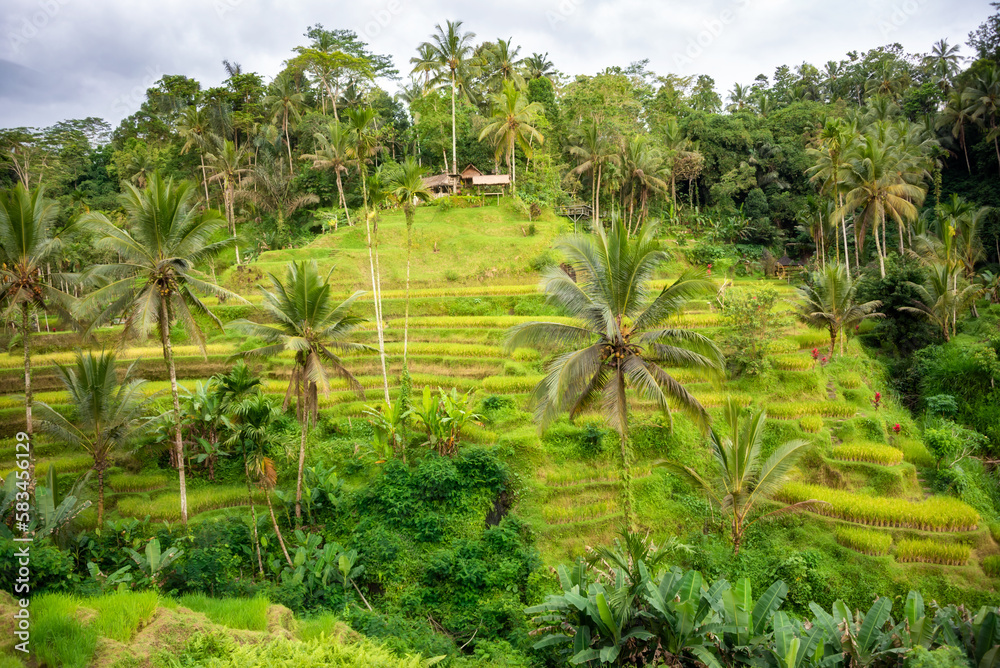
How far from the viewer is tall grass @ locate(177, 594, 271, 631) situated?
30.9 ft

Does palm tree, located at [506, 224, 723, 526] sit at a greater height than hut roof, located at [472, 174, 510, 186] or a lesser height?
lesser

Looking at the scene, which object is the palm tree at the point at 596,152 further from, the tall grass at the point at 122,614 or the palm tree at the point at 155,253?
the tall grass at the point at 122,614

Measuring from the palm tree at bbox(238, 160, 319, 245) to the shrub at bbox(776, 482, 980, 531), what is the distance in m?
35.6

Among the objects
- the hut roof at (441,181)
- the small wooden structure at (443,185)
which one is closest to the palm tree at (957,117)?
the small wooden structure at (443,185)

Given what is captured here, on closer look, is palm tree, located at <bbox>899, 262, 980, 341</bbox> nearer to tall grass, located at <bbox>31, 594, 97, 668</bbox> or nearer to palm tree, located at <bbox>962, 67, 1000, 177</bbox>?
palm tree, located at <bbox>962, 67, 1000, 177</bbox>

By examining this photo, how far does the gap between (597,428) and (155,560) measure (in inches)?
463

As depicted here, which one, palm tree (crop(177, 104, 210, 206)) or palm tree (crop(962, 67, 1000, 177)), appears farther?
palm tree (crop(177, 104, 210, 206))

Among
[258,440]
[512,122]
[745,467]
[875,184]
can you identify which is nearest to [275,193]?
[512,122]

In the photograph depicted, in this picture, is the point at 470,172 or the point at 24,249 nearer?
Answer: the point at 24,249

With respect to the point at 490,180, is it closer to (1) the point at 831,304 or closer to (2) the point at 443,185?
(2) the point at 443,185

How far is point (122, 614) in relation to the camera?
26.8 ft

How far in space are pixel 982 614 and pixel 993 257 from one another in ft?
116

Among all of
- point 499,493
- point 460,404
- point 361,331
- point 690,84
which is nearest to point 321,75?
point 361,331

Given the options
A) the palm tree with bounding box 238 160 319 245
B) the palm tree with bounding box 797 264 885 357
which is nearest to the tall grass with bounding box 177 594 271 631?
the palm tree with bounding box 797 264 885 357
